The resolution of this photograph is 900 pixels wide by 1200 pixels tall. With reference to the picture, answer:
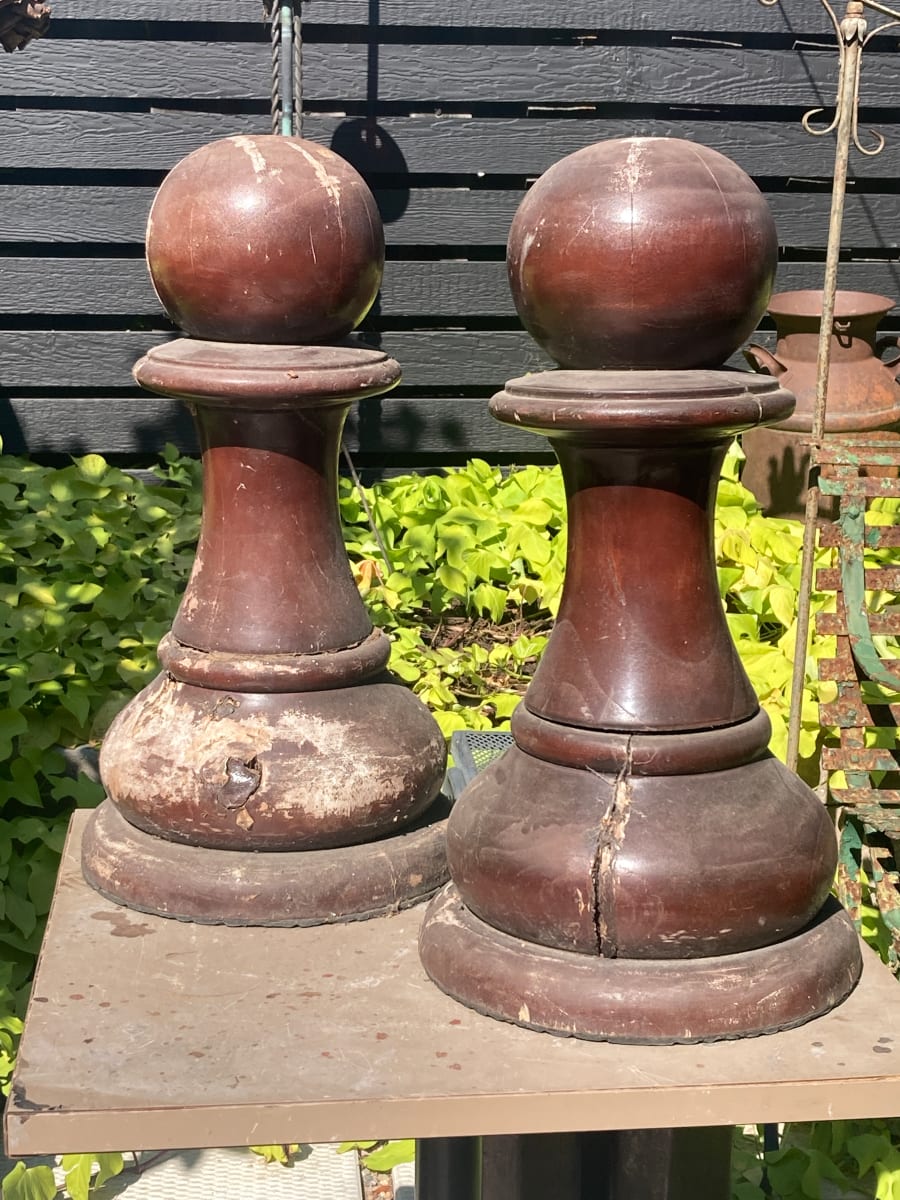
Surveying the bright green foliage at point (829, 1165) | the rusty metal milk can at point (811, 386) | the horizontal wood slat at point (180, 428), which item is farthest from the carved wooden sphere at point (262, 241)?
the horizontal wood slat at point (180, 428)

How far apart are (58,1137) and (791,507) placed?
3.46m

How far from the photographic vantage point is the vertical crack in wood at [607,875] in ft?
4.21

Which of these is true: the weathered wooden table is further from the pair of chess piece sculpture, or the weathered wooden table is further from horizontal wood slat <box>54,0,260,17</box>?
horizontal wood slat <box>54,0,260,17</box>

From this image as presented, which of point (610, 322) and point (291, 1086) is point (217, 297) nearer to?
point (610, 322)

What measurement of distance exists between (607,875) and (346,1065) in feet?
0.93

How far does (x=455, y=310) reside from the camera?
15.4 ft

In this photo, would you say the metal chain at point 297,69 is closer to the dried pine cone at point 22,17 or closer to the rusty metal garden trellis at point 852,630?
the dried pine cone at point 22,17

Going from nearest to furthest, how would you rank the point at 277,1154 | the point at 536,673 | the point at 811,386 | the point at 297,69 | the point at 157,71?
the point at 536,673 < the point at 277,1154 < the point at 297,69 < the point at 811,386 < the point at 157,71

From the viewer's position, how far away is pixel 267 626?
1608mm

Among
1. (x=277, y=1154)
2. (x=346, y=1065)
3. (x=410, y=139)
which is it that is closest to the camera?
(x=346, y=1065)

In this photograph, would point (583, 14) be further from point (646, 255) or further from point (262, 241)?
point (646, 255)

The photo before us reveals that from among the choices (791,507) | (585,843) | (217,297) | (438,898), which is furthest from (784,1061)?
(791,507)

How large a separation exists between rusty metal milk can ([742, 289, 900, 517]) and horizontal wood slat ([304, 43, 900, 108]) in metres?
0.81

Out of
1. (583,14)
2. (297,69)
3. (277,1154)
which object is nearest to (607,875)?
(277,1154)
